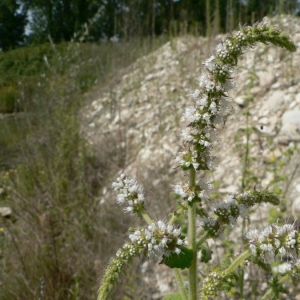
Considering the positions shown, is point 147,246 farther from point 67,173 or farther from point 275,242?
point 67,173

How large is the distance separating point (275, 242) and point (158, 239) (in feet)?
0.78

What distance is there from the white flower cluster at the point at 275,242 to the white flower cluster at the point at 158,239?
0.15 m

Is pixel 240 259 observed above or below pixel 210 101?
below

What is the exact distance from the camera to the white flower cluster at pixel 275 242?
3.11ft

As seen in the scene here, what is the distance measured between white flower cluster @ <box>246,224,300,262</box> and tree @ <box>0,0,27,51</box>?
6.10 m

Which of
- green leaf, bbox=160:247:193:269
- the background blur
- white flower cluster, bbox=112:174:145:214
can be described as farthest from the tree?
green leaf, bbox=160:247:193:269

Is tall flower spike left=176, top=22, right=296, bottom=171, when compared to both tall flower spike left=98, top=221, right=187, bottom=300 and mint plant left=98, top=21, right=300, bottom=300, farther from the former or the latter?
tall flower spike left=98, top=221, right=187, bottom=300

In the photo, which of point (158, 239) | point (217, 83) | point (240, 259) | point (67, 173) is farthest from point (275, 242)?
point (67, 173)

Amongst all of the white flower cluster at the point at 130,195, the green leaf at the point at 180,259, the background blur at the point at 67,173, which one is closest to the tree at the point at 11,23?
the background blur at the point at 67,173

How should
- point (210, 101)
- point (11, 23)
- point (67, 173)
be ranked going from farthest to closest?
1. point (11, 23)
2. point (67, 173)
3. point (210, 101)

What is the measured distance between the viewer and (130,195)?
3.72ft

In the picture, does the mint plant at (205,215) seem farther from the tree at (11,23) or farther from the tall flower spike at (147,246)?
the tree at (11,23)

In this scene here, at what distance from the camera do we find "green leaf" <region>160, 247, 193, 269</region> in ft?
3.28

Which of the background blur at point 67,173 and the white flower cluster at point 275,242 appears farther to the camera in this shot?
the background blur at point 67,173
